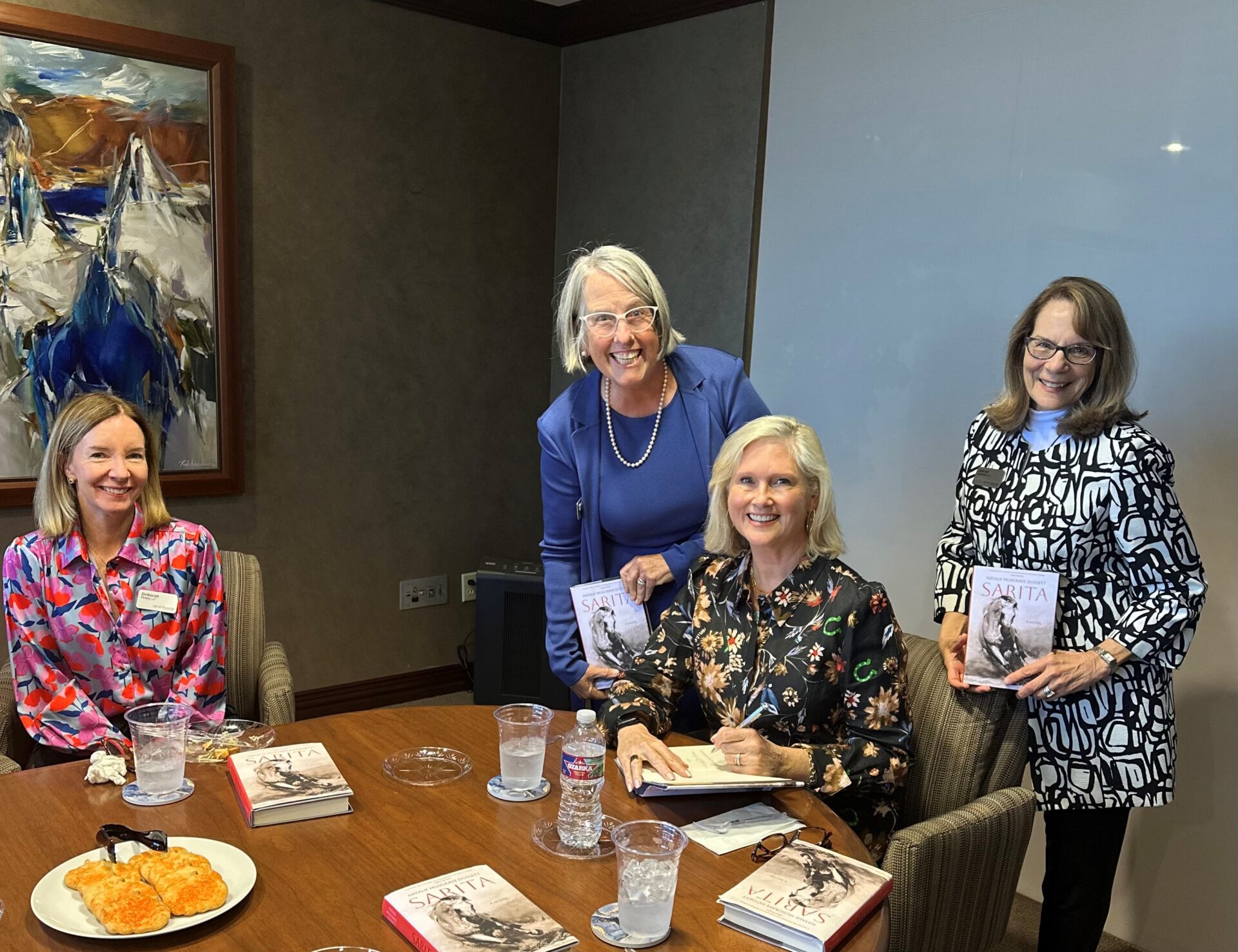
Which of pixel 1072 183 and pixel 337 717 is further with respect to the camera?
pixel 1072 183

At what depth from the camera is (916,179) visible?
3.27 meters

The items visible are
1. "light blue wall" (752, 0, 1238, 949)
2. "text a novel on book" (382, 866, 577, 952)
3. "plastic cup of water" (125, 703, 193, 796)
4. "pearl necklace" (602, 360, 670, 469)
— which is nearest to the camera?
"text a novel on book" (382, 866, 577, 952)

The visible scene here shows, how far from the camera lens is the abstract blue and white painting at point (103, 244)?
10.9ft

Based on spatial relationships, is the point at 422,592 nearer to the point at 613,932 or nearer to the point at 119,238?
the point at 119,238

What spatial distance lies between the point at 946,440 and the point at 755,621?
4.78ft

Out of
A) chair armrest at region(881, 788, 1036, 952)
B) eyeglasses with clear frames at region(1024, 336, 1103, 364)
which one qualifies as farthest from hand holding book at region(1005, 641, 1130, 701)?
eyeglasses with clear frames at region(1024, 336, 1103, 364)

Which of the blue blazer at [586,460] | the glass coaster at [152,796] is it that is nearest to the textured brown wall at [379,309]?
the blue blazer at [586,460]

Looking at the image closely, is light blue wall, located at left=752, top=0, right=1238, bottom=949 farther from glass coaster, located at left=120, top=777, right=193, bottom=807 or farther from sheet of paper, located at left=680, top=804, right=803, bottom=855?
glass coaster, located at left=120, top=777, right=193, bottom=807

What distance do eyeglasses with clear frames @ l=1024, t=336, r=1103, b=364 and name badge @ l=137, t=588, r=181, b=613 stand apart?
75.2 inches

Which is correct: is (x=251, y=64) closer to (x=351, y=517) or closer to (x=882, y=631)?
(x=351, y=517)

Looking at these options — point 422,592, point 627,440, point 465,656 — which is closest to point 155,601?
point 627,440

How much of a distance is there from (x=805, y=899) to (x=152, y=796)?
3.36ft

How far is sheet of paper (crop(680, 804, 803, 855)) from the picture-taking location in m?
1.60

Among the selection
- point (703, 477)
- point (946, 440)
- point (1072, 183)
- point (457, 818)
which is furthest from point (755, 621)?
point (1072, 183)
